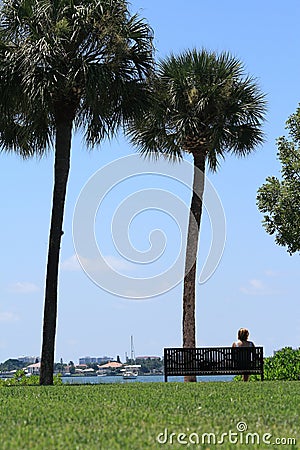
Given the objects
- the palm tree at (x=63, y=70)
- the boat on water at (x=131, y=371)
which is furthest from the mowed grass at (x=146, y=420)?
the boat on water at (x=131, y=371)

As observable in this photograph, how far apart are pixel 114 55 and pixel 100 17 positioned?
840 mm

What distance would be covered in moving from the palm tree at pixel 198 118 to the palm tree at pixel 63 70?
5015 mm

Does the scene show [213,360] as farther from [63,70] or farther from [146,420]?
[146,420]

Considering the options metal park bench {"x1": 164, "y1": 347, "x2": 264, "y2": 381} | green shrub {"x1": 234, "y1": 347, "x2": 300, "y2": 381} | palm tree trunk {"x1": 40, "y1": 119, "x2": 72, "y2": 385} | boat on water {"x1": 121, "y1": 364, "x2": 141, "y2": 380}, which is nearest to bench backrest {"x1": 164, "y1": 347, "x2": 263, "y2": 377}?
metal park bench {"x1": 164, "y1": 347, "x2": 264, "y2": 381}

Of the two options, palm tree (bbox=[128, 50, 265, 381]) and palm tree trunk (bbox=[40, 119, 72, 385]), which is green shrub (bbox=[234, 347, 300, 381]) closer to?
palm tree (bbox=[128, 50, 265, 381])

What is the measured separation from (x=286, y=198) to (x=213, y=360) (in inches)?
254

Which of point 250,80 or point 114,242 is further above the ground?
point 250,80

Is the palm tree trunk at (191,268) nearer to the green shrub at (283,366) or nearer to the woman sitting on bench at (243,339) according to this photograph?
the green shrub at (283,366)

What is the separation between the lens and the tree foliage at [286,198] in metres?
23.3

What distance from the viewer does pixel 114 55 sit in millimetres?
17469

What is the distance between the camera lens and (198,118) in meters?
23.5

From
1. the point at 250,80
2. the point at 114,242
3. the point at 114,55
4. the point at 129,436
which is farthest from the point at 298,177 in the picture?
the point at 129,436

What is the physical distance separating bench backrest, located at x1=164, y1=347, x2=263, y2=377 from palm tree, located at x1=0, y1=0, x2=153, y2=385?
10.2 feet

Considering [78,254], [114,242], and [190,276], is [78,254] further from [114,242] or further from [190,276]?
[190,276]
